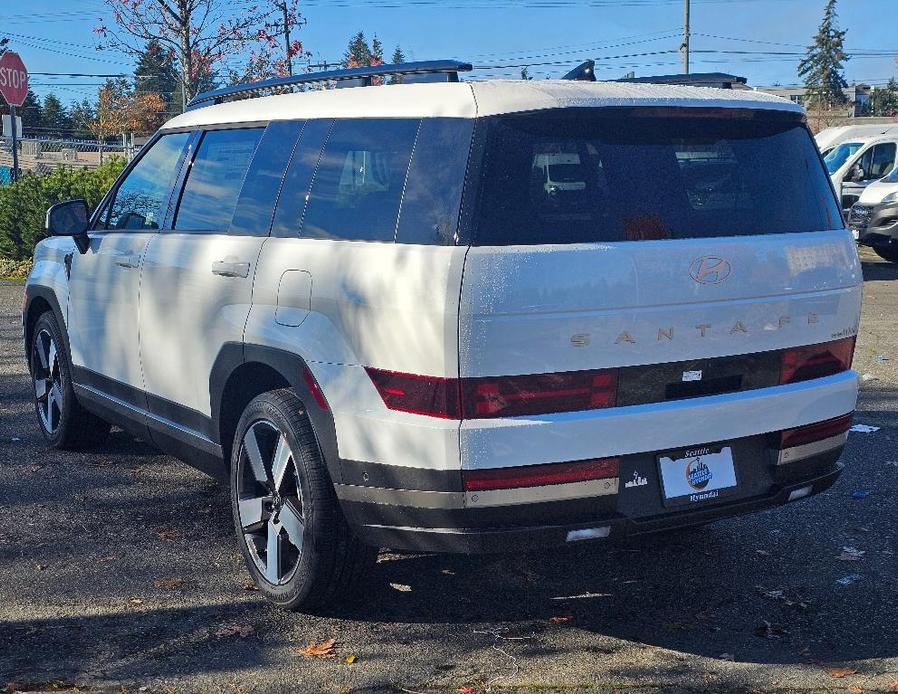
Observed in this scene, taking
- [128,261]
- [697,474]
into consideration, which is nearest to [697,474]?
[697,474]

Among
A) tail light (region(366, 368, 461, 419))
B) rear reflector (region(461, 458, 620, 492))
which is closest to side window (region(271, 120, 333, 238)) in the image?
tail light (region(366, 368, 461, 419))

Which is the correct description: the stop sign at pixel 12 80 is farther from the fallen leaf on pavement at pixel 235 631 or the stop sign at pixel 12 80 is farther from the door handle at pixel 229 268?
the fallen leaf on pavement at pixel 235 631

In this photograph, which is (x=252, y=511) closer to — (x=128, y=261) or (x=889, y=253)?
(x=128, y=261)

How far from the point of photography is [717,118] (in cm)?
417

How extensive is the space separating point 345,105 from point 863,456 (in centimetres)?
393

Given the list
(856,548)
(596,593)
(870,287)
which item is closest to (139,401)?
(596,593)

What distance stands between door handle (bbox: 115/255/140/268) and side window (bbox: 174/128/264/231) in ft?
1.05

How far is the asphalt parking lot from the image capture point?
12.8 feet

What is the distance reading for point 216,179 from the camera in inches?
202

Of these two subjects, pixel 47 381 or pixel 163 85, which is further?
pixel 163 85

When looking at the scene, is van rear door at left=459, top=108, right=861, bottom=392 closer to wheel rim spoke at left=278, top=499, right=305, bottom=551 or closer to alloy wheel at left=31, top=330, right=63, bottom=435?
wheel rim spoke at left=278, top=499, right=305, bottom=551

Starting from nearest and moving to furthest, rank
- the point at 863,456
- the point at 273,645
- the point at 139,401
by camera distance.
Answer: the point at 273,645
the point at 139,401
the point at 863,456

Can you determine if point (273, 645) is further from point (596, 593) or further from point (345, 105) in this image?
point (345, 105)

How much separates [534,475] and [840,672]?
126cm
